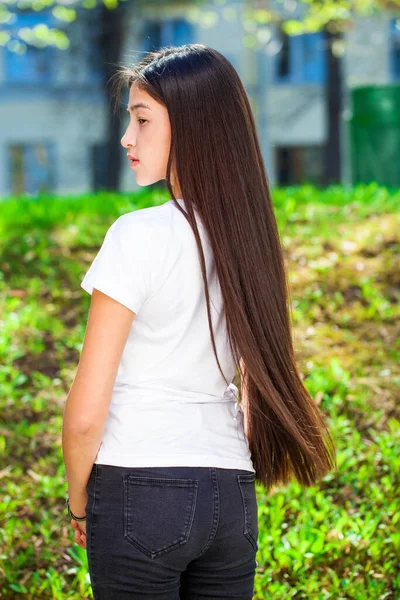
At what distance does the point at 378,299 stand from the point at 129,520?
3792 mm

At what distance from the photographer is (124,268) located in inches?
69.9

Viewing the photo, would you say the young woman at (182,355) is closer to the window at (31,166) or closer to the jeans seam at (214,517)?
the jeans seam at (214,517)

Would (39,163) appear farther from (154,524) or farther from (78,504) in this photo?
(154,524)

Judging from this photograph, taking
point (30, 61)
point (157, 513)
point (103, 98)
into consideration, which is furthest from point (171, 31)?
point (157, 513)

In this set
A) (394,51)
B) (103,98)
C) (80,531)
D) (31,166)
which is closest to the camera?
(80,531)

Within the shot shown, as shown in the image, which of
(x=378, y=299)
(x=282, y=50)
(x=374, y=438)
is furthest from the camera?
(x=282, y=50)

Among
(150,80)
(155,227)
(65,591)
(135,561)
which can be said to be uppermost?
(150,80)

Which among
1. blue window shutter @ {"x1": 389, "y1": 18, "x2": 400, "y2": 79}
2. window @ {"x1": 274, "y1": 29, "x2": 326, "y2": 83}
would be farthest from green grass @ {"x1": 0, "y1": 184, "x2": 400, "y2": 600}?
window @ {"x1": 274, "y1": 29, "x2": 326, "y2": 83}

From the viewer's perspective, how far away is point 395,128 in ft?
29.9

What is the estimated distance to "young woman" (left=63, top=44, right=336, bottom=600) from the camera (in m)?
1.79

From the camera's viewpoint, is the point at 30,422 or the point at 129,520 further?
the point at 30,422

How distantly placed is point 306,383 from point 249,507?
8.48 feet

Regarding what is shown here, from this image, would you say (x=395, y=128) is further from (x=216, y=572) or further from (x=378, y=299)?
(x=216, y=572)

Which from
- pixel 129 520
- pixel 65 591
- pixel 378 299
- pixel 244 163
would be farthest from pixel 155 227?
pixel 378 299
